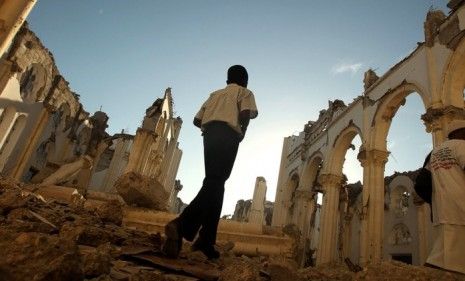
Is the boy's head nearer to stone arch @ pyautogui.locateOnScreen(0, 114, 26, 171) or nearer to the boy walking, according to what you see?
the boy walking

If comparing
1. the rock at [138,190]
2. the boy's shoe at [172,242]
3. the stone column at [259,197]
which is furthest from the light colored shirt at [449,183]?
the stone column at [259,197]

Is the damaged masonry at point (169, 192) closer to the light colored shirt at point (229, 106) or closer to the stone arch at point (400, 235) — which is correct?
the stone arch at point (400, 235)

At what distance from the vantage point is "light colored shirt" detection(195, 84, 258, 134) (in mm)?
3240

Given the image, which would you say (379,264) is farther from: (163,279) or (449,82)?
(449,82)

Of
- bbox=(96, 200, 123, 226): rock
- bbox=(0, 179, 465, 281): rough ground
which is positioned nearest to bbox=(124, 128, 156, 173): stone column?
Answer: bbox=(96, 200, 123, 226): rock

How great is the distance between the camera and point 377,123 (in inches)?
513

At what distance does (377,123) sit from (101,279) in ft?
43.7

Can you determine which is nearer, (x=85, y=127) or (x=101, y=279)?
(x=101, y=279)

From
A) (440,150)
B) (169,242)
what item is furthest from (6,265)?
(440,150)

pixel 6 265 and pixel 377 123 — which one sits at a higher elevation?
pixel 377 123

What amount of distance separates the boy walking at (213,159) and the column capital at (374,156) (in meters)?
10.7

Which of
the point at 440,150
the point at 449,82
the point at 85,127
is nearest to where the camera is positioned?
the point at 440,150

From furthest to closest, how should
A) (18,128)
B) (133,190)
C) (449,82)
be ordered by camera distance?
(18,128) → (449,82) → (133,190)

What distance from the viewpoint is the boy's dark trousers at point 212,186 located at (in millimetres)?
2873
